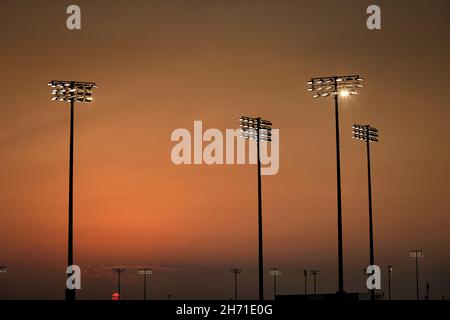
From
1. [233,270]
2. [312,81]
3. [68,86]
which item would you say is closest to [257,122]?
[312,81]

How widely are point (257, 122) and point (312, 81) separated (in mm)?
7576

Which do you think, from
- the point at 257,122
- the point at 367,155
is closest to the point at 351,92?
the point at 257,122

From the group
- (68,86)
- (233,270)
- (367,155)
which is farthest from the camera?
(233,270)

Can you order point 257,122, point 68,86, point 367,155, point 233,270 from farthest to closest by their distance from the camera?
point 233,270, point 367,155, point 257,122, point 68,86

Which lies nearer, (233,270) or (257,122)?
(257,122)
